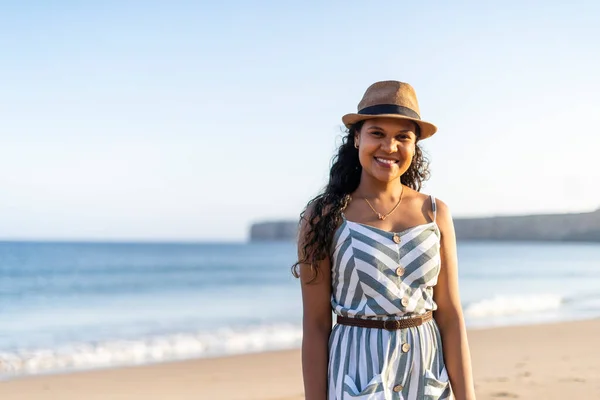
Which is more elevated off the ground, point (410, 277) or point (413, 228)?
point (413, 228)

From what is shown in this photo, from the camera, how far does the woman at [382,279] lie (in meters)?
2.16

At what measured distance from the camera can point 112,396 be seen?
265 inches

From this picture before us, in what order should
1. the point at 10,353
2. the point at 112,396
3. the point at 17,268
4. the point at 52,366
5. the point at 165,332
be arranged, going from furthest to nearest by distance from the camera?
the point at 17,268 → the point at 165,332 → the point at 10,353 → the point at 52,366 → the point at 112,396

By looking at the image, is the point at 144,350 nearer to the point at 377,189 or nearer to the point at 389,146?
the point at 377,189

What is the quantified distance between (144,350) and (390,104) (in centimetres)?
819

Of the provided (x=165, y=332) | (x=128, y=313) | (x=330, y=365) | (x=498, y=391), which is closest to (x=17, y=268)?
(x=128, y=313)

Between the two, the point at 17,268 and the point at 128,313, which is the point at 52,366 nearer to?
the point at 128,313

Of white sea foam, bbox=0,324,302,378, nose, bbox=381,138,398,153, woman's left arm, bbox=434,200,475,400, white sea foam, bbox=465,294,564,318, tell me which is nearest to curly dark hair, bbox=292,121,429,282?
nose, bbox=381,138,398,153

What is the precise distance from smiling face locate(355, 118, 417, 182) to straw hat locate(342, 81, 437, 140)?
3 cm

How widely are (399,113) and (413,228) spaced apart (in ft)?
1.21

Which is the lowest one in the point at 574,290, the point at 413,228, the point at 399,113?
the point at 574,290

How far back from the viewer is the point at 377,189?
2.31 m

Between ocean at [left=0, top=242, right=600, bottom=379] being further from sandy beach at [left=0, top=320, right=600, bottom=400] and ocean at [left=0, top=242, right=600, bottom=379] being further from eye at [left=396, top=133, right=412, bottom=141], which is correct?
eye at [left=396, top=133, right=412, bottom=141]

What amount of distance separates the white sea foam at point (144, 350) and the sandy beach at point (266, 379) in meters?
0.77
